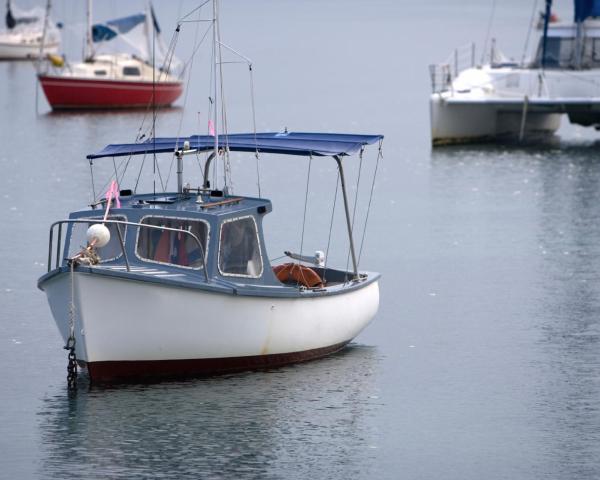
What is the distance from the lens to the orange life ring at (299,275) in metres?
23.2

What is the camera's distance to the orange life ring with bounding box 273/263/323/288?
23156 mm

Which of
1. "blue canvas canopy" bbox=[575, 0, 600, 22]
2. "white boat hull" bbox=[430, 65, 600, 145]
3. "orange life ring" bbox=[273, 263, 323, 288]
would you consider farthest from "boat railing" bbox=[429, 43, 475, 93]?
"orange life ring" bbox=[273, 263, 323, 288]

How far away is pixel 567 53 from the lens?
190 ft

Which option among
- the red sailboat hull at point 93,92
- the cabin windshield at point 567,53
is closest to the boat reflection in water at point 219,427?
the cabin windshield at point 567,53

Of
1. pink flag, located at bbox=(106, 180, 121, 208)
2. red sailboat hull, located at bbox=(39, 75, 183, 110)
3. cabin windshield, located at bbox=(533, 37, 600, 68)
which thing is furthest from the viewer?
red sailboat hull, located at bbox=(39, 75, 183, 110)

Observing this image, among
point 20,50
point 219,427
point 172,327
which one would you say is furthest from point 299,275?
point 20,50

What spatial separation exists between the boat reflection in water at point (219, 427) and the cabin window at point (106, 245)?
181cm

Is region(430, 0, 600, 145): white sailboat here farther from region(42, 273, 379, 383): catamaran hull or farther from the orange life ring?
region(42, 273, 379, 383): catamaran hull

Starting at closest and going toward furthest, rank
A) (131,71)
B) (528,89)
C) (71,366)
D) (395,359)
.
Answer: (71,366)
(395,359)
(528,89)
(131,71)

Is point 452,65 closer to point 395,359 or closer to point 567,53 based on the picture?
point 567,53

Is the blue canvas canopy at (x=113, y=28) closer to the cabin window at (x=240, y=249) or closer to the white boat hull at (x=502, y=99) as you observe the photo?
the white boat hull at (x=502, y=99)

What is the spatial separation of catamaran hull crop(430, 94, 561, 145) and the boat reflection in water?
113 feet

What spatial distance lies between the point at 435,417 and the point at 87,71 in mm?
53849

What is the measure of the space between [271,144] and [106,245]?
3241 mm
